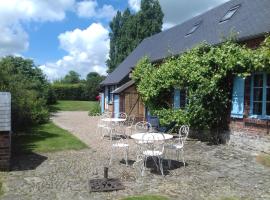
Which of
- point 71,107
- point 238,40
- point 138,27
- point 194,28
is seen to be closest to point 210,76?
point 238,40

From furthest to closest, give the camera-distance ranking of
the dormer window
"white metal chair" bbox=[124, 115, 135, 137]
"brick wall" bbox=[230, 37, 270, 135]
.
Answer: the dormer window
"white metal chair" bbox=[124, 115, 135, 137]
"brick wall" bbox=[230, 37, 270, 135]

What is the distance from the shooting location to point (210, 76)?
1188 centimetres

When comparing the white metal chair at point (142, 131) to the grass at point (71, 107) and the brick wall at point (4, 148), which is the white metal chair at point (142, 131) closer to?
the brick wall at point (4, 148)

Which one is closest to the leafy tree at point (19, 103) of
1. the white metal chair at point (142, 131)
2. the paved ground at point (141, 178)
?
the white metal chair at point (142, 131)

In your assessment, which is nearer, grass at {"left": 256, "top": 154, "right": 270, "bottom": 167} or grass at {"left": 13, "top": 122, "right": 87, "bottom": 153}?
grass at {"left": 256, "top": 154, "right": 270, "bottom": 167}

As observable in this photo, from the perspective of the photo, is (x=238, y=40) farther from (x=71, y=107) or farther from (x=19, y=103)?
(x=71, y=107)

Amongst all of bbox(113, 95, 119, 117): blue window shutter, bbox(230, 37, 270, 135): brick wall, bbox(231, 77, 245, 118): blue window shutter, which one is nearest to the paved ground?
bbox(230, 37, 270, 135): brick wall

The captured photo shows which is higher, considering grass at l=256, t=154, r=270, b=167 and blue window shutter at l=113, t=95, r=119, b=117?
blue window shutter at l=113, t=95, r=119, b=117

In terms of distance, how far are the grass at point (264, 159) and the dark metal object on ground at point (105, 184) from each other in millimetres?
4008

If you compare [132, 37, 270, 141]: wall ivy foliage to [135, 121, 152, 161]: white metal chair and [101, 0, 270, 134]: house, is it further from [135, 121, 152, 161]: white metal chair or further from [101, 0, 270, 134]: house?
[135, 121, 152, 161]: white metal chair

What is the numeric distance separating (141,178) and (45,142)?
587cm

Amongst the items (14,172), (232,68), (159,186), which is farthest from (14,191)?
(232,68)

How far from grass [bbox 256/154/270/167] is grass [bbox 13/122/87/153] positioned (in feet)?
18.1

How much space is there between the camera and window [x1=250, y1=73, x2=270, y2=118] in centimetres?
1035
